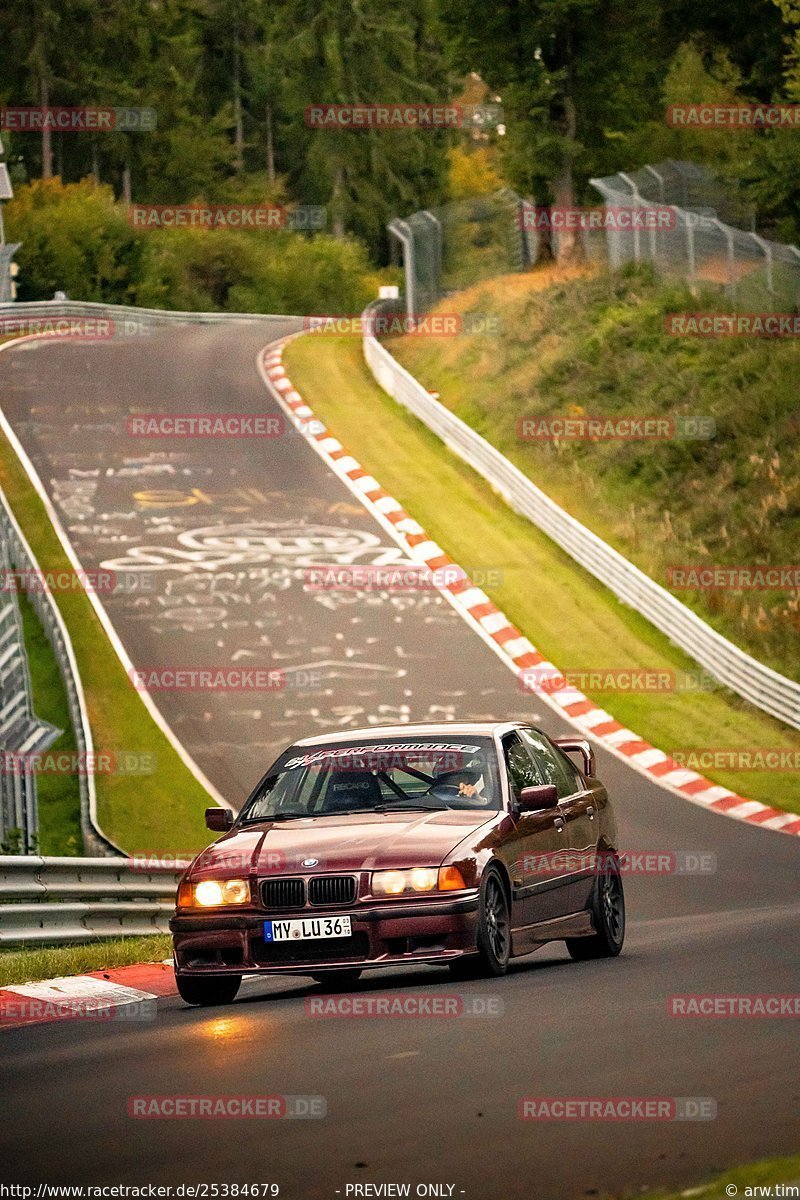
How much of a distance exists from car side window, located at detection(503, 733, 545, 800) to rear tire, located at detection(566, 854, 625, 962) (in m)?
0.81

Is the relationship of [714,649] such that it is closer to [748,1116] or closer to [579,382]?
[579,382]

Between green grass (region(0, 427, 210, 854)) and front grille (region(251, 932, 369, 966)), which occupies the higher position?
front grille (region(251, 932, 369, 966))

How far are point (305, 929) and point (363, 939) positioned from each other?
309 mm

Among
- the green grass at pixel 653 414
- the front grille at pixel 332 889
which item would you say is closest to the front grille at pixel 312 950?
the front grille at pixel 332 889

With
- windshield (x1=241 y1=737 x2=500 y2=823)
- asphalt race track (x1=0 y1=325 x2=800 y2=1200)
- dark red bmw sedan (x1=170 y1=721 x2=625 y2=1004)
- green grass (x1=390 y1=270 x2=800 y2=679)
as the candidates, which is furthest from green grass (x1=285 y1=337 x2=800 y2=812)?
windshield (x1=241 y1=737 x2=500 y2=823)

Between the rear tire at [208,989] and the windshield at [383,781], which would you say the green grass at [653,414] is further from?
the rear tire at [208,989]

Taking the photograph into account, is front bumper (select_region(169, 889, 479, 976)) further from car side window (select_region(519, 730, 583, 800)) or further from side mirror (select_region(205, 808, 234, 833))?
car side window (select_region(519, 730, 583, 800))

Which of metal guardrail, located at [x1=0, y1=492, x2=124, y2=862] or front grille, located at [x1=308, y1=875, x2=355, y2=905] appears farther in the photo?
metal guardrail, located at [x1=0, y1=492, x2=124, y2=862]

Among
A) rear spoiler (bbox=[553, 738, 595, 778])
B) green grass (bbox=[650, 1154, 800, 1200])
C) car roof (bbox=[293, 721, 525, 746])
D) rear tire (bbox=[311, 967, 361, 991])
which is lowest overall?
rear tire (bbox=[311, 967, 361, 991])

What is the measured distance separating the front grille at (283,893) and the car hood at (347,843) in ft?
0.20

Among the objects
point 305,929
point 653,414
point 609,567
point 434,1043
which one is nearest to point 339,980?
point 305,929

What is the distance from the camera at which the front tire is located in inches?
413

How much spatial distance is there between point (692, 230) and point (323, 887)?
30.7 metres

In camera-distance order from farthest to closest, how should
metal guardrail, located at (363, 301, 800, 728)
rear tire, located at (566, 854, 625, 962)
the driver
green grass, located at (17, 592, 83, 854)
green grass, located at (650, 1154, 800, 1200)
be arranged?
metal guardrail, located at (363, 301, 800, 728) < green grass, located at (17, 592, 83, 854) < rear tire, located at (566, 854, 625, 962) < the driver < green grass, located at (650, 1154, 800, 1200)
